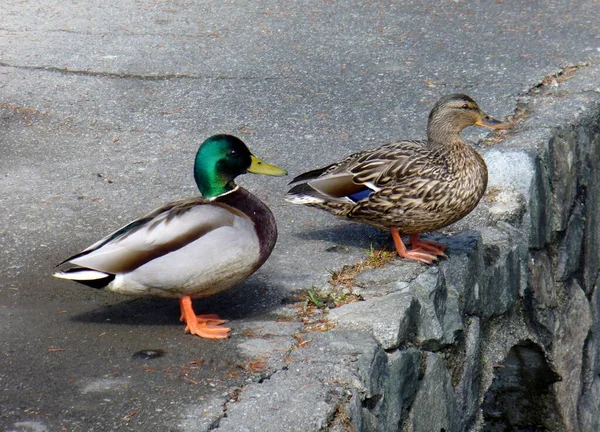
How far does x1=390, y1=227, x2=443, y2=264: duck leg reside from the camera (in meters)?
4.99

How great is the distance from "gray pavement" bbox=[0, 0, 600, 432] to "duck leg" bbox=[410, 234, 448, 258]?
250 mm

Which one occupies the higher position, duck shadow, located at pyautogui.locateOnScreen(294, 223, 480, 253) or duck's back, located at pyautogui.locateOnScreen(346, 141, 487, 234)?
duck's back, located at pyautogui.locateOnScreen(346, 141, 487, 234)

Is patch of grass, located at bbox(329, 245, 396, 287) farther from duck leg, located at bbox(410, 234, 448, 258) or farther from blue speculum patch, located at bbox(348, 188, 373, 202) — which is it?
blue speculum patch, located at bbox(348, 188, 373, 202)

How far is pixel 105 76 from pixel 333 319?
151 inches

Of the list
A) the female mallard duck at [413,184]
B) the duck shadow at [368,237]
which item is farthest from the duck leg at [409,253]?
the duck shadow at [368,237]

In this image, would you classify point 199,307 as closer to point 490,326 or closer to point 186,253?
point 186,253

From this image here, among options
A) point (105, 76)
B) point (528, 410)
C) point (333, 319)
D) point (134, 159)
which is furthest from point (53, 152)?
point (528, 410)

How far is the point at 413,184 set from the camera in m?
4.92

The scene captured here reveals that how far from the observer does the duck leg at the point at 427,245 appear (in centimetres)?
515

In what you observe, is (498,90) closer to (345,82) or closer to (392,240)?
(345,82)

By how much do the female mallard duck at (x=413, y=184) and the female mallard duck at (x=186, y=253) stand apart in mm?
668

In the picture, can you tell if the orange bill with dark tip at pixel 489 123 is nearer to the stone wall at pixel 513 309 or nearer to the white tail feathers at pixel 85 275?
the stone wall at pixel 513 309

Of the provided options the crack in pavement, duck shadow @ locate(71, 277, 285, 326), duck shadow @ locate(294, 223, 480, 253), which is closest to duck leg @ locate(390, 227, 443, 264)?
duck shadow @ locate(294, 223, 480, 253)

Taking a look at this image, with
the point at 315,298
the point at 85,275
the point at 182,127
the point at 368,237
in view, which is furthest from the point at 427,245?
the point at 182,127
